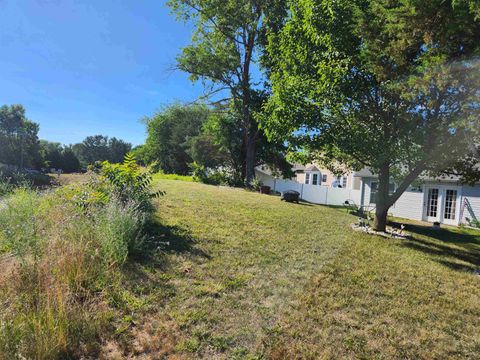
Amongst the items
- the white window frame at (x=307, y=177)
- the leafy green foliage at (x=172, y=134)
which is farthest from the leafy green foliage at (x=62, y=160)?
the white window frame at (x=307, y=177)

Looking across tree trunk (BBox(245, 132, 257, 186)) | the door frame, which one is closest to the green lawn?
the door frame

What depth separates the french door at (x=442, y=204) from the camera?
15.5 meters

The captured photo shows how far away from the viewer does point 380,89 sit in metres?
8.38

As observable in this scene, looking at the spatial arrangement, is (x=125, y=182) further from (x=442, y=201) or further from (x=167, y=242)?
(x=442, y=201)

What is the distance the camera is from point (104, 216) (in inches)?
170

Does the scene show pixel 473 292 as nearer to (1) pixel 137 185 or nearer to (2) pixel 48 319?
(2) pixel 48 319

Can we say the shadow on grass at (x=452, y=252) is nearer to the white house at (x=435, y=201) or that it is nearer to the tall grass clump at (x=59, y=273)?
the white house at (x=435, y=201)

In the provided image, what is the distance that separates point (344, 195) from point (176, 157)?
21.4 meters

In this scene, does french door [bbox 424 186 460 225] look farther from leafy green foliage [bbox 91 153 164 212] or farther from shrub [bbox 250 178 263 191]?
leafy green foliage [bbox 91 153 164 212]

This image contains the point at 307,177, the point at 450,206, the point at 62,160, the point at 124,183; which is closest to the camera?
the point at 124,183

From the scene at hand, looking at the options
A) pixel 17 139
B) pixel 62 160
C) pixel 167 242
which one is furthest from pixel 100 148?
pixel 167 242

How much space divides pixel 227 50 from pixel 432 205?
16935mm

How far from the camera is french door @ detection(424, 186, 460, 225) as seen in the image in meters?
15.5

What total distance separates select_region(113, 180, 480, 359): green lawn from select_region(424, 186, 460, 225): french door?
10550 mm
